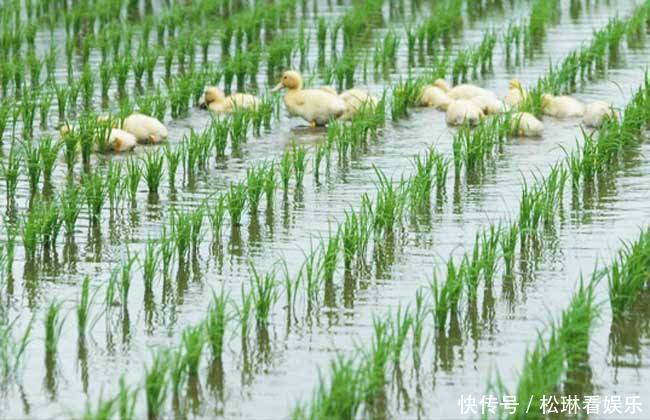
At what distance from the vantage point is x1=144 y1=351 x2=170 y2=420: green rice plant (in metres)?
5.20

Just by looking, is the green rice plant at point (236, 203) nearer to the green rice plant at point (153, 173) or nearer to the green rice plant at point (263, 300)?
the green rice plant at point (153, 173)

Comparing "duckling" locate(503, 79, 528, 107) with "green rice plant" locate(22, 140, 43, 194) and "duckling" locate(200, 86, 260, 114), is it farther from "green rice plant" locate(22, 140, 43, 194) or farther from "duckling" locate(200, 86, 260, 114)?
"green rice plant" locate(22, 140, 43, 194)

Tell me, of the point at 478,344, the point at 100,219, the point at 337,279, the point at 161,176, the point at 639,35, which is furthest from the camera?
the point at 639,35

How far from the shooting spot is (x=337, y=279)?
23.3ft

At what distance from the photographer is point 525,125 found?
A: 1051 cm

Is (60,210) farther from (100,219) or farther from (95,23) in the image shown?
(95,23)

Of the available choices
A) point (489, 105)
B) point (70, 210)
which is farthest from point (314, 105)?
point (70, 210)

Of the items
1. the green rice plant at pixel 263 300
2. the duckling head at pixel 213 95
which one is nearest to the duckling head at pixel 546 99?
the duckling head at pixel 213 95

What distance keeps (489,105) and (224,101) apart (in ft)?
6.49

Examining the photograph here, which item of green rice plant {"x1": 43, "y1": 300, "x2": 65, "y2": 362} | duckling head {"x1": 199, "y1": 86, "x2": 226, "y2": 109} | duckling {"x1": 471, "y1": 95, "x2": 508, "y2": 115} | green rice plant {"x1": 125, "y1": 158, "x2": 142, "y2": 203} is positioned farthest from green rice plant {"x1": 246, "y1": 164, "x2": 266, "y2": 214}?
duckling {"x1": 471, "y1": 95, "x2": 508, "y2": 115}

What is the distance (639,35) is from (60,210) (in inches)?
356

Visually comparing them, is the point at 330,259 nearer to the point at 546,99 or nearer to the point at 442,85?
the point at 546,99

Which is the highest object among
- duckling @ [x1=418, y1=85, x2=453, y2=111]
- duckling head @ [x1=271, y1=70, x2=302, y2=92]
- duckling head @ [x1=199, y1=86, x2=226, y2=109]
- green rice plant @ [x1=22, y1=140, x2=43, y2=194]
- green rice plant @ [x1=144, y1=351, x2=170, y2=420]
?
duckling head @ [x1=271, y1=70, x2=302, y2=92]

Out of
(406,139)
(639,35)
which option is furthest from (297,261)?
(639,35)
